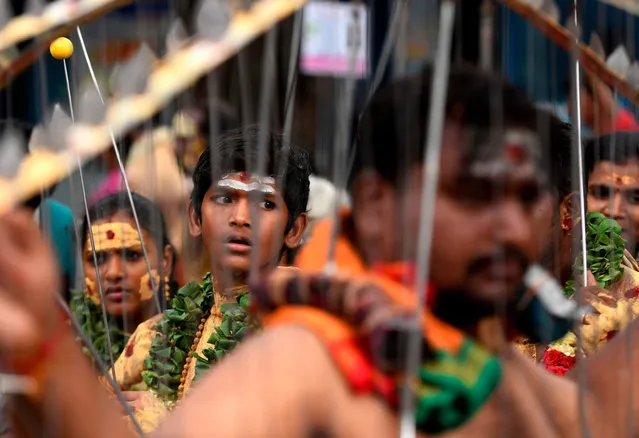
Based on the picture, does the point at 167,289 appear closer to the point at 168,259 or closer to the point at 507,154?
the point at 168,259

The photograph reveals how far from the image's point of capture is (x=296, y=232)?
10.4 feet

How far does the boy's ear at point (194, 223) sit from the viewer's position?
10.3ft

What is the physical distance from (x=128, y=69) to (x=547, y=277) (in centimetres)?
65

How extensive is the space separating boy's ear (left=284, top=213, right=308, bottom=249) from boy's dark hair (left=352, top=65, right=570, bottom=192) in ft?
4.56

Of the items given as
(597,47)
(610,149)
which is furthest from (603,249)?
(597,47)

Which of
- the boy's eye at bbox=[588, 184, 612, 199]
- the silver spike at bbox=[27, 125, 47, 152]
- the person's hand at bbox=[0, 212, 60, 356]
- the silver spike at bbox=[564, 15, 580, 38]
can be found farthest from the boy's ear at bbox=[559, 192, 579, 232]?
the person's hand at bbox=[0, 212, 60, 356]

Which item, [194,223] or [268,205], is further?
[194,223]

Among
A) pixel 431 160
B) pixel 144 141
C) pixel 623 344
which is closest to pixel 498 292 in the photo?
pixel 431 160

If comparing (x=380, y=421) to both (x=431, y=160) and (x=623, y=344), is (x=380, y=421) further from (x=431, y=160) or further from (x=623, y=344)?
(x=623, y=344)

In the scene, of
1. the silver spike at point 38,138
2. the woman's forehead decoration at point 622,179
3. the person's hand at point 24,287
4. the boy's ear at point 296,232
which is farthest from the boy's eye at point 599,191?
the person's hand at point 24,287

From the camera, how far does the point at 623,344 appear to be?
2.01 metres

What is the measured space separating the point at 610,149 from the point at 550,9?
5.87 ft

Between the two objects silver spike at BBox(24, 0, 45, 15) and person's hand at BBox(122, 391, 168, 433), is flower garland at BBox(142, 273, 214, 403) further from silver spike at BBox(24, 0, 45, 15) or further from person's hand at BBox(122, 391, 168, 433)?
silver spike at BBox(24, 0, 45, 15)

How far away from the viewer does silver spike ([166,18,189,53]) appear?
175 cm
